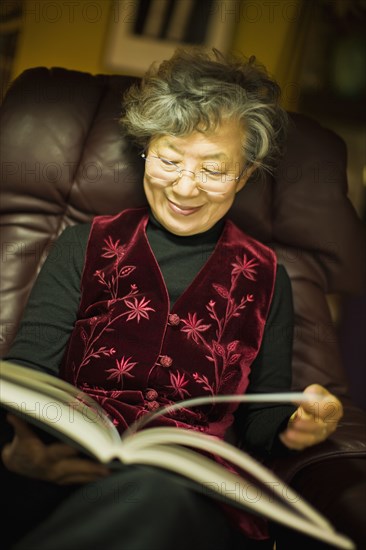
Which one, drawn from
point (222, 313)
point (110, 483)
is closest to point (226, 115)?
point (222, 313)

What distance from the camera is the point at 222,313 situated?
1441mm

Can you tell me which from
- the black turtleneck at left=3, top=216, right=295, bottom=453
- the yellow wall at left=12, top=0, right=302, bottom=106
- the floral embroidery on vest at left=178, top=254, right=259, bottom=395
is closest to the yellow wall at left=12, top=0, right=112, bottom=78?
the yellow wall at left=12, top=0, right=302, bottom=106

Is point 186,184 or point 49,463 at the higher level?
point 186,184

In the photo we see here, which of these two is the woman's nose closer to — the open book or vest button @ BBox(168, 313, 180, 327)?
vest button @ BBox(168, 313, 180, 327)

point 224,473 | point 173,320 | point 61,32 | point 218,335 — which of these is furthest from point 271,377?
point 61,32

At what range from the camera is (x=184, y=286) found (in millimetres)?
1459

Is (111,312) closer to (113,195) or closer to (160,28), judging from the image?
(113,195)

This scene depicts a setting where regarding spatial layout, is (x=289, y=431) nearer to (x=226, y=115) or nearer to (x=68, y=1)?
(x=226, y=115)

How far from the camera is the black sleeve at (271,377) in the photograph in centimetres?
142

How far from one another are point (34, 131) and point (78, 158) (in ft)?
0.44

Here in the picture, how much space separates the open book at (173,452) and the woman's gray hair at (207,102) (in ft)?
2.11

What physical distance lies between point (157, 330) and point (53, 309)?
250 mm

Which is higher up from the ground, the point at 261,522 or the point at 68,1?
the point at 68,1

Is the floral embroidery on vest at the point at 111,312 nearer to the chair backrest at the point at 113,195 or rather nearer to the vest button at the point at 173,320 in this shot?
the vest button at the point at 173,320
